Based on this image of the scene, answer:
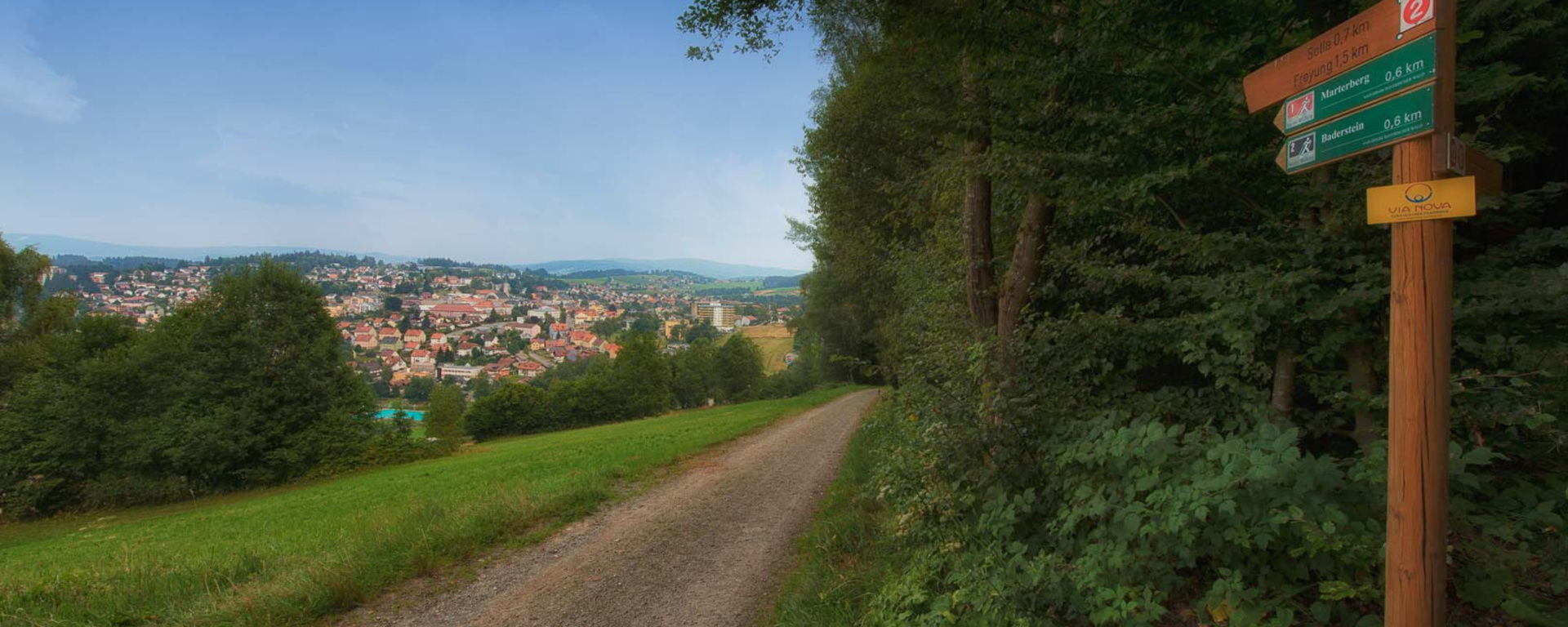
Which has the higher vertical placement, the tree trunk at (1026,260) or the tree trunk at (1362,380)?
the tree trunk at (1026,260)

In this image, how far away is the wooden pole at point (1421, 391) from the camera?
6.72ft

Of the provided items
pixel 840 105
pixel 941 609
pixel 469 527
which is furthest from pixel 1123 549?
pixel 840 105

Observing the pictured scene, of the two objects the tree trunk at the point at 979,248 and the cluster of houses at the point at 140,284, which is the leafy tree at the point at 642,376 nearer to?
the tree trunk at the point at 979,248

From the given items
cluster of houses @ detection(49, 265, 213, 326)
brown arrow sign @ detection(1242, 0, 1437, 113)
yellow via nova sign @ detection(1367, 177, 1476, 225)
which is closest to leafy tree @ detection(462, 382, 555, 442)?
brown arrow sign @ detection(1242, 0, 1437, 113)

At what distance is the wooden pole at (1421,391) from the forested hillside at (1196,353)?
1.04 feet

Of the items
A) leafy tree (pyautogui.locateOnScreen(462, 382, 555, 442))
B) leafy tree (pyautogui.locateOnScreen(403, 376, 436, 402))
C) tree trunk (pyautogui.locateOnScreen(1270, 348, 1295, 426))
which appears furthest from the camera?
leafy tree (pyautogui.locateOnScreen(403, 376, 436, 402))

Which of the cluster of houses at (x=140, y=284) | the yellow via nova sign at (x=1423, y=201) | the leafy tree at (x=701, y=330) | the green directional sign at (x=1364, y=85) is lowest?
the leafy tree at (x=701, y=330)

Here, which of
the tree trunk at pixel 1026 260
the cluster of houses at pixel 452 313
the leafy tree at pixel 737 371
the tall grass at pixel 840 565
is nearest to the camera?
the tall grass at pixel 840 565

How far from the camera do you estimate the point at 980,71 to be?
214 inches

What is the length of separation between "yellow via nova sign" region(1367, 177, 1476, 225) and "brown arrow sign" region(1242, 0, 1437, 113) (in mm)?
522

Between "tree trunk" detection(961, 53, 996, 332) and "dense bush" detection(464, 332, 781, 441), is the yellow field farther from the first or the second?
"tree trunk" detection(961, 53, 996, 332)

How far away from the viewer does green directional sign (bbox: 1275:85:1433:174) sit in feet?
6.83

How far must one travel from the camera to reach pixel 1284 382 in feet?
12.6

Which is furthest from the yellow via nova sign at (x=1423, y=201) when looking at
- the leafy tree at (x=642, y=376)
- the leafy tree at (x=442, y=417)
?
the leafy tree at (x=642, y=376)
